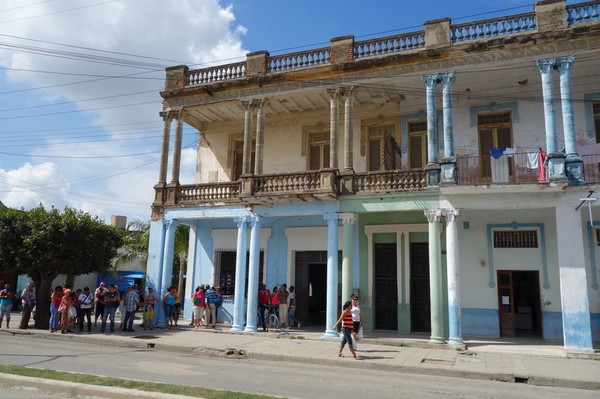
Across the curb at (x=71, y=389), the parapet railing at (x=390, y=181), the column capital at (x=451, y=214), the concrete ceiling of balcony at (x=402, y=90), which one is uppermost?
the concrete ceiling of balcony at (x=402, y=90)

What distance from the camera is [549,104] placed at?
517 inches

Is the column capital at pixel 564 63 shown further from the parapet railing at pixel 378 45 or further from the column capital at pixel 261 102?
the column capital at pixel 261 102

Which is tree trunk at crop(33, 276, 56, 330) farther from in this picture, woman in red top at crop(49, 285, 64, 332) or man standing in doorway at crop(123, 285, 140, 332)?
man standing in doorway at crop(123, 285, 140, 332)

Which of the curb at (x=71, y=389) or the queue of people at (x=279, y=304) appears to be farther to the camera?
the queue of people at (x=279, y=304)

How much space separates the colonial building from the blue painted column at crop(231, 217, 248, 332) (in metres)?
0.06

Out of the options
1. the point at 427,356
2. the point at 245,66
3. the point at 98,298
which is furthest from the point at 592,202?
the point at 98,298

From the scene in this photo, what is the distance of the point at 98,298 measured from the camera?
15.8m

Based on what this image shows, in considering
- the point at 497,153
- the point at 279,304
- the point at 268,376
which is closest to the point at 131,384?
the point at 268,376

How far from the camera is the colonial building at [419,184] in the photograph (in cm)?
1322

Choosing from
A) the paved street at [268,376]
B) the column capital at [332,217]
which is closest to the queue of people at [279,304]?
the column capital at [332,217]

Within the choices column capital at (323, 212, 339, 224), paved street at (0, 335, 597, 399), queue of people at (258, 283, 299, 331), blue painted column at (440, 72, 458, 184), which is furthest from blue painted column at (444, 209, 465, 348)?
queue of people at (258, 283, 299, 331)

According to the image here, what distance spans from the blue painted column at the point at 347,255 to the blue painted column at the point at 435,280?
2396 mm

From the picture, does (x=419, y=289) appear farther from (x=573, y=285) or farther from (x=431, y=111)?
(x=431, y=111)

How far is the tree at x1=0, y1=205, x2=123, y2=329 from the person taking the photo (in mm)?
15141
